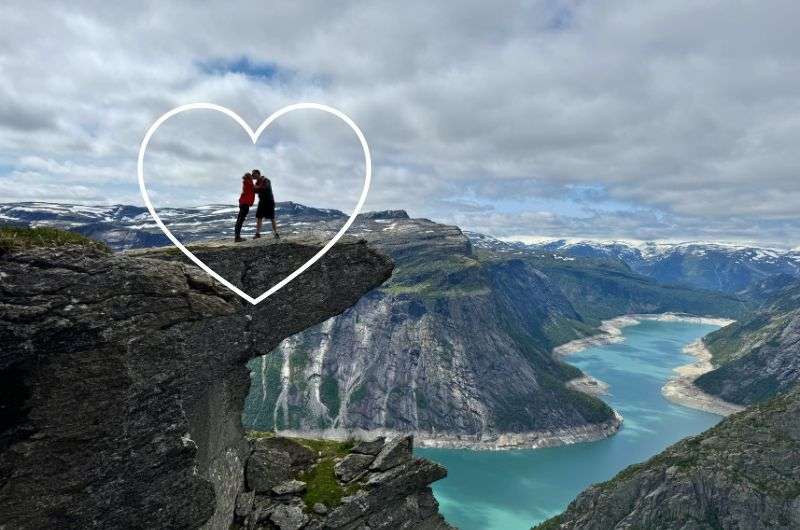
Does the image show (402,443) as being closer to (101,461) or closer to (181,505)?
(181,505)

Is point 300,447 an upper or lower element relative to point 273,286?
lower

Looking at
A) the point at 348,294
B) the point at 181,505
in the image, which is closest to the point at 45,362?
the point at 181,505

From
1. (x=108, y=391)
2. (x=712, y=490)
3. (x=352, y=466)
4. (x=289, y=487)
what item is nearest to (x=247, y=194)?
(x=108, y=391)

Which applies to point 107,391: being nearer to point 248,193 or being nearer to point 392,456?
point 248,193

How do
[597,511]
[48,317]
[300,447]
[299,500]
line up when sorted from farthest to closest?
[597,511]
[300,447]
[299,500]
[48,317]

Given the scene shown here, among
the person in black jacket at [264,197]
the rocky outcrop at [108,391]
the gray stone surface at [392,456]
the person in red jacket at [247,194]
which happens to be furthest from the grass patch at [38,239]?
the gray stone surface at [392,456]


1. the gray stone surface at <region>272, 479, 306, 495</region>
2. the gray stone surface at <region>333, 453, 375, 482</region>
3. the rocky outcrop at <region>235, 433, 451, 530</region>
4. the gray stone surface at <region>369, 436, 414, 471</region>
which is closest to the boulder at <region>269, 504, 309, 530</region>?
the rocky outcrop at <region>235, 433, 451, 530</region>

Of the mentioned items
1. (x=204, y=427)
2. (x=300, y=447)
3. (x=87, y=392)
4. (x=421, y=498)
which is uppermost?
Result: (x=87, y=392)
